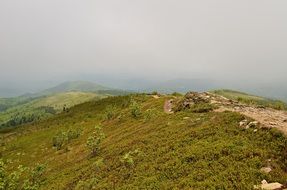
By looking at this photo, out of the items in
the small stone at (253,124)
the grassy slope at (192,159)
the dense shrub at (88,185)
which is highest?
the small stone at (253,124)

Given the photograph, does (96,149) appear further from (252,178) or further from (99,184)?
(252,178)

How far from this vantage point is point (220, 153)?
2567cm

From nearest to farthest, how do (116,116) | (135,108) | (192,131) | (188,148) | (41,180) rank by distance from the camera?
(188,148), (192,131), (41,180), (135,108), (116,116)

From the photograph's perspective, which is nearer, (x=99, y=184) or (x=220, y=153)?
(x=220, y=153)

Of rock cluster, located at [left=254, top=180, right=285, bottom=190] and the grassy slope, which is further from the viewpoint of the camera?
the grassy slope

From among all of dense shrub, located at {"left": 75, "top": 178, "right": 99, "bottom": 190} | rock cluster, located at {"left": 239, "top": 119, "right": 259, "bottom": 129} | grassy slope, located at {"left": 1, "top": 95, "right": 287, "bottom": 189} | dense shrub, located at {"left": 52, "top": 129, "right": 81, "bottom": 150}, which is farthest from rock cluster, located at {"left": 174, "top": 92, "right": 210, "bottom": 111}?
dense shrub, located at {"left": 52, "top": 129, "right": 81, "bottom": 150}

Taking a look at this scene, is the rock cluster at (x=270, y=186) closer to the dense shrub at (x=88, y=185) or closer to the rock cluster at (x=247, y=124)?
the rock cluster at (x=247, y=124)

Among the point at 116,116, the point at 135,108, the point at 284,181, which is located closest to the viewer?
the point at 284,181

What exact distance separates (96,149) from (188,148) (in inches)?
850

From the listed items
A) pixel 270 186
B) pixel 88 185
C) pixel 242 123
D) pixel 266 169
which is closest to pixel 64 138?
pixel 88 185

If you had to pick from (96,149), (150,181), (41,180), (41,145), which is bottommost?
(41,145)

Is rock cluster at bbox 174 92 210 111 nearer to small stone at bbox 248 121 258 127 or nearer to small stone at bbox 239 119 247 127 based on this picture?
small stone at bbox 239 119 247 127

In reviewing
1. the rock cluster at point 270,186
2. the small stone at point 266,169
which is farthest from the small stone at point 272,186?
the small stone at point 266,169

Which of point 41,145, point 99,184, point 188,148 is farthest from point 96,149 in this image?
point 41,145
